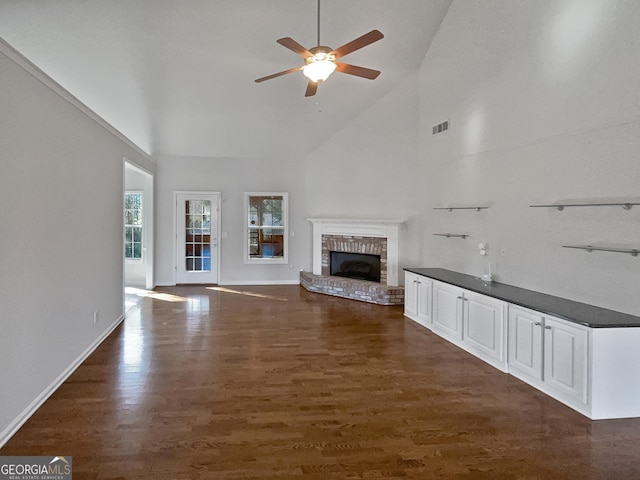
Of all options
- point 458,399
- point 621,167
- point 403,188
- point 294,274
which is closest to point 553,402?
point 458,399

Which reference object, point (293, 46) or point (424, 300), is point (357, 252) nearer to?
point (424, 300)

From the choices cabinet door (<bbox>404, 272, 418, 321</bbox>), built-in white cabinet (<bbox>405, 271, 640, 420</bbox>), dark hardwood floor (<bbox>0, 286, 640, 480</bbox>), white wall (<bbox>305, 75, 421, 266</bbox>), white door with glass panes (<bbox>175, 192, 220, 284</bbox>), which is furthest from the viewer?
white door with glass panes (<bbox>175, 192, 220, 284</bbox>)

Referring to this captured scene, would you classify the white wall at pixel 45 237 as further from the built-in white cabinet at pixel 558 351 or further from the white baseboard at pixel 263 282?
the white baseboard at pixel 263 282

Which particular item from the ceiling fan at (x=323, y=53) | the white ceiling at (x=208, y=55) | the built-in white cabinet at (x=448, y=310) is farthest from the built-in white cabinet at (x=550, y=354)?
the white ceiling at (x=208, y=55)

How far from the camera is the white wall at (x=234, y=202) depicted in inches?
337

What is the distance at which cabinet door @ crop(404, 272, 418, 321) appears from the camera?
5609mm

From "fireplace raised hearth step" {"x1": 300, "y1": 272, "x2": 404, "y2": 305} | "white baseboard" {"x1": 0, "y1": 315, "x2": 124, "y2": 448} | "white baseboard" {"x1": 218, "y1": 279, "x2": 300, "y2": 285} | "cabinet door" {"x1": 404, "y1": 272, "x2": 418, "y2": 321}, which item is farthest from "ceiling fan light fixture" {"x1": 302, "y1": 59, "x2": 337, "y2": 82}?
"white baseboard" {"x1": 218, "y1": 279, "x2": 300, "y2": 285}

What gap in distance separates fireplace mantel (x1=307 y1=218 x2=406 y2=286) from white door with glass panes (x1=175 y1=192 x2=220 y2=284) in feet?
7.12

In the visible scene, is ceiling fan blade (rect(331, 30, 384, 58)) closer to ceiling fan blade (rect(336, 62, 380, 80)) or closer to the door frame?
ceiling fan blade (rect(336, 62, 380, 80))

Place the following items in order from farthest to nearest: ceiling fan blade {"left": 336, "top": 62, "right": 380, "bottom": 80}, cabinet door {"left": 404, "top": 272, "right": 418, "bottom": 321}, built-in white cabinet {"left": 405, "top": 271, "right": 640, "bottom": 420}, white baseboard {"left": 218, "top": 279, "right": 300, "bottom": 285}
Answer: white baseboard {"left": 218, "top": 279, "right": 300, "bottom": 285}
cabinet door {"left": 404, "top": 272, "right": 418, "bottom": 321}
ceiling fan blade {"left": 336, "top": 62, "right": 380, "bottom": 80}
built-in white cabinet {"left": 405, "top": 271, "right": 640, "bottom": 420}

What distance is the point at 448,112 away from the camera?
5.57 m

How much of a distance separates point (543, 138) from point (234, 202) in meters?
6.34

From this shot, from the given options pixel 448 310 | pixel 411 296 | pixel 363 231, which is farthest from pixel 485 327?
pixel 363 231

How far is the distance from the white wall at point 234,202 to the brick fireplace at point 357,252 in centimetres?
59
